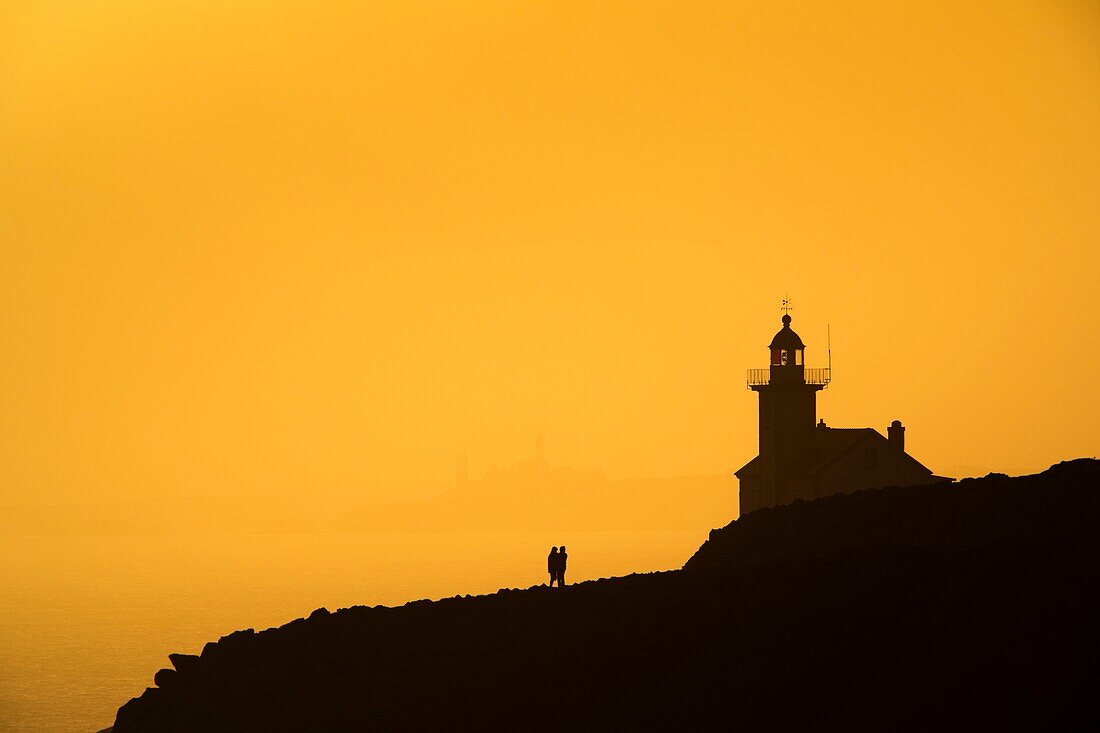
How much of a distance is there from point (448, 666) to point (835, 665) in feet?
35.3

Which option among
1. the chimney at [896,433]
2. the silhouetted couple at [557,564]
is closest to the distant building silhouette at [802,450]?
the chimney at [896,433]

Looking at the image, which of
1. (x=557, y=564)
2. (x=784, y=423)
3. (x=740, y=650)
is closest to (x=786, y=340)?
(x=784, y=423)

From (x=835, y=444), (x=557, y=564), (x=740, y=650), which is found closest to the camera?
(x=740, y=650)

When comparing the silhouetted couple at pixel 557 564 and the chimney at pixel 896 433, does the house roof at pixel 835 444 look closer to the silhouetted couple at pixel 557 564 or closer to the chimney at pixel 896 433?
the chimney at pixel 896 433

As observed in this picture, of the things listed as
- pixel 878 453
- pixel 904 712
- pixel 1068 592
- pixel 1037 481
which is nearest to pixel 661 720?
pixel 904 712

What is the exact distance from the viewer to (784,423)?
260ft

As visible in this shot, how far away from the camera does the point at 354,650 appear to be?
141 ft

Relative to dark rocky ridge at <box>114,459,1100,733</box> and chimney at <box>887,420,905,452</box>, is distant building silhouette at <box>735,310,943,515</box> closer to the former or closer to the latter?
chimney at <box>887,420,905,452</box>

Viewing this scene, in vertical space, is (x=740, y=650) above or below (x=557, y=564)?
below

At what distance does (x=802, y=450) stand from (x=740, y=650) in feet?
154

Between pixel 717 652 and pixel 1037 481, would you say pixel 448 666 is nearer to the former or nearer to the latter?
pixel 717 652

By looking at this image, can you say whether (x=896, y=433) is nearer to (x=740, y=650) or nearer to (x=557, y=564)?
(x=557, y=564)

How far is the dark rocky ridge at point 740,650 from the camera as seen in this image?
29.2 m

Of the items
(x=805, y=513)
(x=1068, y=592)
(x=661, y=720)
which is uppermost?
(x=805, y=513)
